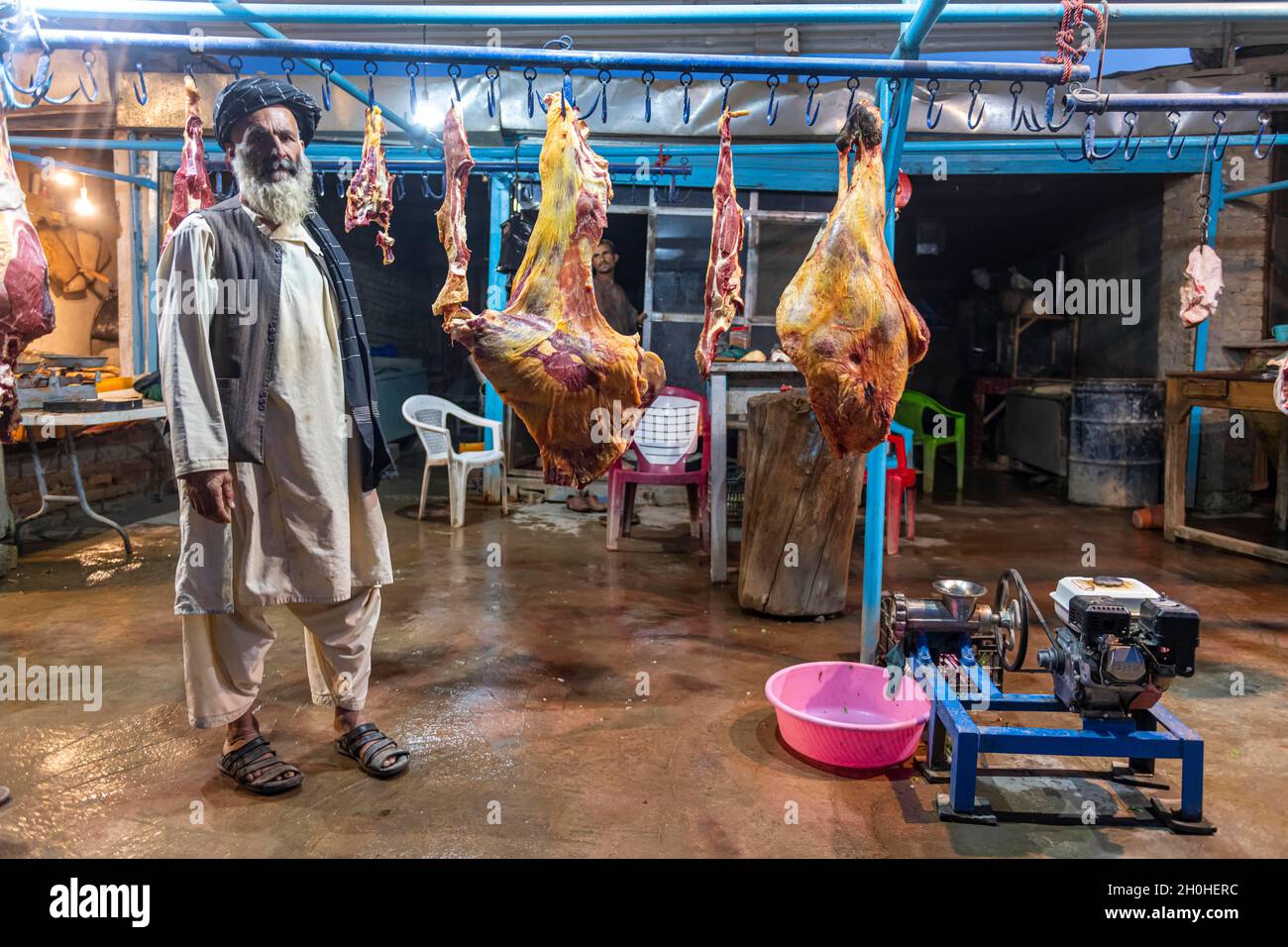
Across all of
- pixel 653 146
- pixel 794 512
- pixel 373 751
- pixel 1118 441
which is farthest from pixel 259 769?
pixel 1118 441

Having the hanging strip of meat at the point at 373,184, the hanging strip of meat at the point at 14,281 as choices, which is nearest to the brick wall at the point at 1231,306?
the hanging strip of meat at the point at 373,184

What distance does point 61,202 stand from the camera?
30.3ft

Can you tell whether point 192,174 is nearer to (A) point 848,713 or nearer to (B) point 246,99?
(B) point 246,99

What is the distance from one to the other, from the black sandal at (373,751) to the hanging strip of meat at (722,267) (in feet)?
5.86

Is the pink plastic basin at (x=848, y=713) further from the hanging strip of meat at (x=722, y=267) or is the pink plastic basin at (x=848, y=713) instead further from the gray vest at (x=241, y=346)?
the gray vest at (x=241, y=346)

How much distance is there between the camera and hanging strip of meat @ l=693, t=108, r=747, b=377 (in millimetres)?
3137

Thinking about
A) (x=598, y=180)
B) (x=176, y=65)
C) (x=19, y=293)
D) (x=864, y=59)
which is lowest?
(x=19, y=293)

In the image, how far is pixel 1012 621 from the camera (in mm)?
2998

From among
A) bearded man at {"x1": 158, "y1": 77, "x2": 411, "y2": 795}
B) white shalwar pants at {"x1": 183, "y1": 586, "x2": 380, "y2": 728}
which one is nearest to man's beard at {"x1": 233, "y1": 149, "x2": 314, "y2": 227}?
bearded man at {"x1": 158, "y1": 77, "x2": 411, "y2": 795}

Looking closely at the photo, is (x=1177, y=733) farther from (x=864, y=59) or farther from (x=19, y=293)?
(x=19, y=293)

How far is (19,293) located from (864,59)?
3.24 meters

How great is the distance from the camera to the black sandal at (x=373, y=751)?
2.99m

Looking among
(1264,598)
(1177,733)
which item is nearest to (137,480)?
(1177,733)

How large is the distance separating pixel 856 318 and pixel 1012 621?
121cm
